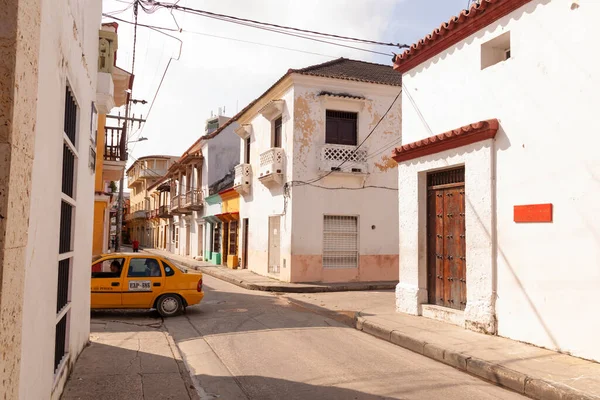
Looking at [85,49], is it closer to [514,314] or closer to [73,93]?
[73,93]

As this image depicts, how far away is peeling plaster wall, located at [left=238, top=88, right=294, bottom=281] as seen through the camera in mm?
19516

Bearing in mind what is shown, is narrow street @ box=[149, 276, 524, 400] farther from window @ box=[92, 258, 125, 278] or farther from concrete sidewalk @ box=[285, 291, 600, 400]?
window @ box=[92, 258, 125, 278]

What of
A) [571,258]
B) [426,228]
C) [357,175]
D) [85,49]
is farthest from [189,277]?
[357,175]

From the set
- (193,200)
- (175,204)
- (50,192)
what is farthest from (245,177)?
(50,192)

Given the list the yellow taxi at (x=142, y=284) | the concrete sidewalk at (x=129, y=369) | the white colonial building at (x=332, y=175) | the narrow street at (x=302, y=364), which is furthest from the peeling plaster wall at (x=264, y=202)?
the concrete sidewalk at (x=129, y=369)

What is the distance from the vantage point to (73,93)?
17.7 feet

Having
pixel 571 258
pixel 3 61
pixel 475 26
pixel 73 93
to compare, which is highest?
pixel 475 26

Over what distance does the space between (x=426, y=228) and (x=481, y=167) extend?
2.37 metres

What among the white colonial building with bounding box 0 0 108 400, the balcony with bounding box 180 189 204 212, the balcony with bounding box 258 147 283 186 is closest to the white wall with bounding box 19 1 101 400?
the white colonial building with bounding box 0 0 108 400

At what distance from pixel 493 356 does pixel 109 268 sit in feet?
27.7

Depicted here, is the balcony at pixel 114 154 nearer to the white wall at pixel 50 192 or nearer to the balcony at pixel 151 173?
the white wall at pixel 50 192

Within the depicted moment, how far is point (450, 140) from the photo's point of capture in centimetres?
1004

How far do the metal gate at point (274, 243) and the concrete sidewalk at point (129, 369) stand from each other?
11.2 metres

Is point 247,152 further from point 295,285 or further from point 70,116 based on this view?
point 70,116
